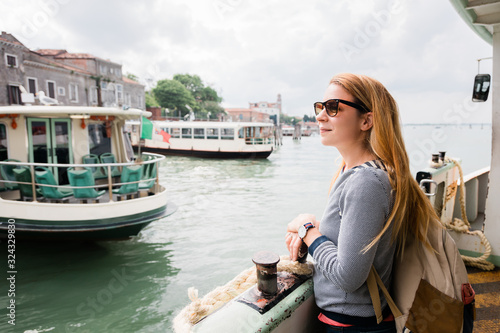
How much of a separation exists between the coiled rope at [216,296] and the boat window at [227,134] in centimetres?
2356

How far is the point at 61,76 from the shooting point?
2891 centimetres

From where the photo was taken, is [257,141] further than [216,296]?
Yes

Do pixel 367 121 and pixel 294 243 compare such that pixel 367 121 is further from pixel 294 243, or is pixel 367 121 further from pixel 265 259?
pixel 265 259

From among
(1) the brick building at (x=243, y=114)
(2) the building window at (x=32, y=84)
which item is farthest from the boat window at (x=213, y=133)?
(1) the brick building at (x=243, y=114)

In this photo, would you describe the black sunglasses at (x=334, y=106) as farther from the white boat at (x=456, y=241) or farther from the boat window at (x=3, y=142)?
the boat window at (x=3, y=142)

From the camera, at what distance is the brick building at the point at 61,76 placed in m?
24.0

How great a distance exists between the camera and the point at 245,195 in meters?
13.4

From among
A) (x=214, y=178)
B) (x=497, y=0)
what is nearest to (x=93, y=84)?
(x=214, y=178)

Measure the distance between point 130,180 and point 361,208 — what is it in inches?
252

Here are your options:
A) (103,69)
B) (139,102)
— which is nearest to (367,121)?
(103,69)

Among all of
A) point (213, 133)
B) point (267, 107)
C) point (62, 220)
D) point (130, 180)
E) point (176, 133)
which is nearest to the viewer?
point (62, 220)

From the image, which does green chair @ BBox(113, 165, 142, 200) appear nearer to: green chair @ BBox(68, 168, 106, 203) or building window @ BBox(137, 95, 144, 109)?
green chair @ BBox(68, 168, 106, 203)

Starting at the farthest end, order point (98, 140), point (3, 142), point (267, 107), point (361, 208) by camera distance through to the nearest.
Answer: point (267, 107) < point (98, 140) < point (3, 142) < point (361, 208)

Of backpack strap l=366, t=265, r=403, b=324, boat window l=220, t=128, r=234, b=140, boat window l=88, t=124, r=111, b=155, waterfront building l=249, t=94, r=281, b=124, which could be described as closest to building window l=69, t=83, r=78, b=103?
boat window l=220, t=128, r=234, b=140
